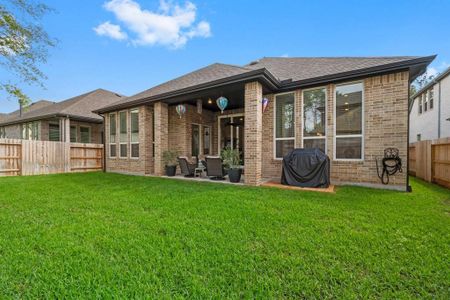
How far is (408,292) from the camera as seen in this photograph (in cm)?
176

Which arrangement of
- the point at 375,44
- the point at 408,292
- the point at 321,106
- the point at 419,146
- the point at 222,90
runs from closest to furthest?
1. the point at 408,292
2. the point at 321,106
3. the point at 222,90
4. the point at 419,146
5. the point at 375,44

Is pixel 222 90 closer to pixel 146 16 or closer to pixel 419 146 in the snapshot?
pixel 146 16

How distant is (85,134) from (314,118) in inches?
587

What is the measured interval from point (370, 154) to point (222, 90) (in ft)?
16.6

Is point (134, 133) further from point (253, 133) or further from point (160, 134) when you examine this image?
point (253, 133)

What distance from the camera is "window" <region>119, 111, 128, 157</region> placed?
1037 cm

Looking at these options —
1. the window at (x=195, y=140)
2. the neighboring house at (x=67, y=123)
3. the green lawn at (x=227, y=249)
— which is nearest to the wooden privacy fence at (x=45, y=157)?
the neighboring house at (x=67, y=123)

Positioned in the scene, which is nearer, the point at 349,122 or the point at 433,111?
the point at 349,122

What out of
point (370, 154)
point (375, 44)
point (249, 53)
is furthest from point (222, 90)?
point (375, 44)

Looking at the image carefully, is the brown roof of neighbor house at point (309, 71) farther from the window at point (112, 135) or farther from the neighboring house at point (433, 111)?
the neighboring house at point (433, 111)

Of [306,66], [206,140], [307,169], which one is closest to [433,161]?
[307,169]

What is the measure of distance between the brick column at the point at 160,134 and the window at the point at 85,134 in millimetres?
8706

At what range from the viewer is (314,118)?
6875 mm

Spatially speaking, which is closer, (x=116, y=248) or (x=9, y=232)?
(x=116, y=248)
